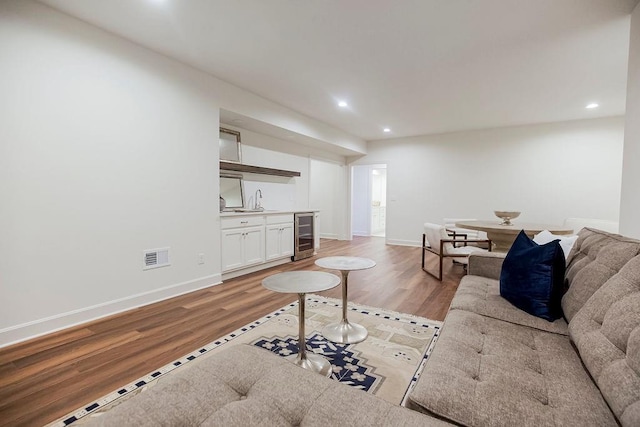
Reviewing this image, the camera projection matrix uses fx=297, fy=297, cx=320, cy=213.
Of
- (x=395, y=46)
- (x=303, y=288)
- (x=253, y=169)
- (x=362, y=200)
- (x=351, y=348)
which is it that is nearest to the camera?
(x=303, y=288)

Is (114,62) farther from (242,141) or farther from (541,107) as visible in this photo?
(541,107)

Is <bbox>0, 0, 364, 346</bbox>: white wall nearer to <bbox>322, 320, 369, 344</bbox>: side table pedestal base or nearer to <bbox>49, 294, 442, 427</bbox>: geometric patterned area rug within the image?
<bbox>49, 294, 442, 427</bbox>: geometric patterned area rug

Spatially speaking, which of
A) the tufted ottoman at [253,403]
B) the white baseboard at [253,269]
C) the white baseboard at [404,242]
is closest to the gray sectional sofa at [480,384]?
the tufted ottoman at [253,403]

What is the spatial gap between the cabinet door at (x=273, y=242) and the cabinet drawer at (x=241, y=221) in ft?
0.77

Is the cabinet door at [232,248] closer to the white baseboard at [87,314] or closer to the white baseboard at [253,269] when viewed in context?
the white baseboard at [253,269]

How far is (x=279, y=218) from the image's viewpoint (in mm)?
4699

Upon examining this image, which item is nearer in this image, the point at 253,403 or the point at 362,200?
the point at 253,403

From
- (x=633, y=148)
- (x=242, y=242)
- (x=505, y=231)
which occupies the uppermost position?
(x=633, y=148)

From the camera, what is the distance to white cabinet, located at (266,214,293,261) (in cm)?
448

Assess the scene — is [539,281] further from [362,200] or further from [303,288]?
[362,200]

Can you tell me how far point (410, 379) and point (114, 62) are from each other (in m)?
3.49

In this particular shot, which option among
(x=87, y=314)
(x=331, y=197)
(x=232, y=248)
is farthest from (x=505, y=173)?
(x=87, y=314)

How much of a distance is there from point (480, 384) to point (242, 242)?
11.2 ft

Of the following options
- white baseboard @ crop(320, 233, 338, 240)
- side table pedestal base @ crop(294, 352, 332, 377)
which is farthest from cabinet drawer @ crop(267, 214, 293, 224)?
white baseboard @ crop(320, 233, 338, 240)
